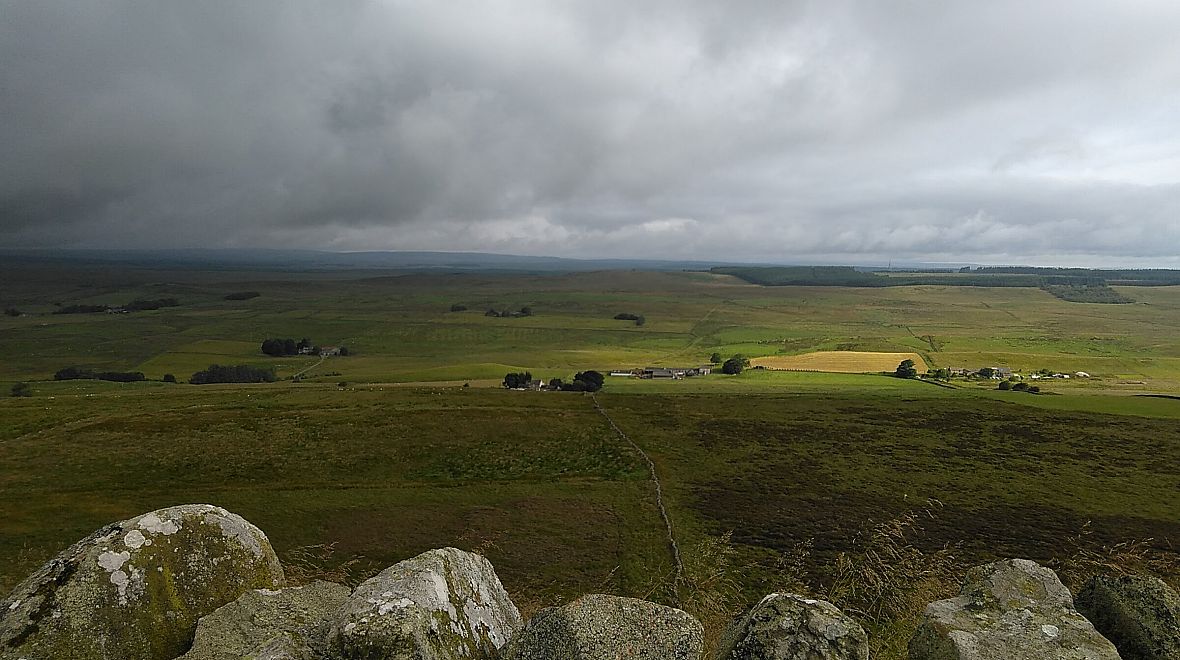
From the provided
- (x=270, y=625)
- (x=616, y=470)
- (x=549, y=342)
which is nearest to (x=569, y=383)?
(x=616, y=470)

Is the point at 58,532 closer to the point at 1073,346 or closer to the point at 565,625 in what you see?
the point at 565,625

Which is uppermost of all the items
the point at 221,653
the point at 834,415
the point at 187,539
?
the point at 187,539

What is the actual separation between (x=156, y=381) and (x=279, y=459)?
73.2 m

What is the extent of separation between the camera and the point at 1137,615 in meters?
6.86

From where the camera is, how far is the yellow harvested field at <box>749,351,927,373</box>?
107 metres

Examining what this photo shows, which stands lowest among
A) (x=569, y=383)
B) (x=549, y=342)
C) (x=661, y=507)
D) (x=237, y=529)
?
(x=549, y=342)

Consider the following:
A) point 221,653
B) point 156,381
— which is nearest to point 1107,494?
point 221,653

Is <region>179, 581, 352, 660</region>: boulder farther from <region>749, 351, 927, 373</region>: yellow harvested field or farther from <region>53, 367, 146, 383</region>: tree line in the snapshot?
<region>53, 367, 146, 383</region>: tree line

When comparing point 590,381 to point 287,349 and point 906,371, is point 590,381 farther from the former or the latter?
point 287,349

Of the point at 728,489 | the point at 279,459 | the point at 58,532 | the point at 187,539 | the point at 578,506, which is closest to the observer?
the point at 187,539

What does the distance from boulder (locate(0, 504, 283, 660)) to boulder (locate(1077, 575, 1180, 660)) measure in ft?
37.0

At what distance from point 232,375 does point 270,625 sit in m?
107

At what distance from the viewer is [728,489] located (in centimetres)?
3788

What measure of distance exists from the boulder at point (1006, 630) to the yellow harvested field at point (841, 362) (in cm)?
10384
